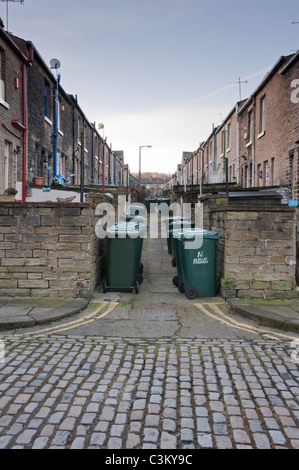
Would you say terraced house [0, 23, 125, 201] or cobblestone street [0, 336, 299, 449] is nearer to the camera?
cobblestone street [0, 336, 299, 449]

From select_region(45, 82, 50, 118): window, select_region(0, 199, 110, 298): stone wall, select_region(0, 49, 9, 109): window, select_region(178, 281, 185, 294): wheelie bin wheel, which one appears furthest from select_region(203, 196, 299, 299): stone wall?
select_region(45, 82, 50, 118): window

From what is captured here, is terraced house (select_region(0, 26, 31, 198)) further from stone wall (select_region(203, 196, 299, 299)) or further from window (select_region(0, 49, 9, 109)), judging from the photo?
stone wall (select_region(203, 196, 299, 299))

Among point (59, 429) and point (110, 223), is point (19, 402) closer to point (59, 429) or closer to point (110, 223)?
point (59, 429)

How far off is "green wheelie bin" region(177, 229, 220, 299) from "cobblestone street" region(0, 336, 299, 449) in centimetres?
236

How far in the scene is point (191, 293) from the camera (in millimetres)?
7168

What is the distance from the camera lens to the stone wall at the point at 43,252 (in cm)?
688

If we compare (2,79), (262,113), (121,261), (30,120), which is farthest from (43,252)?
(262,113)

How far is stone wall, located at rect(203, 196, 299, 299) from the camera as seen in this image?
6961 mm

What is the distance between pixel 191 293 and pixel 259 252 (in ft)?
4.81

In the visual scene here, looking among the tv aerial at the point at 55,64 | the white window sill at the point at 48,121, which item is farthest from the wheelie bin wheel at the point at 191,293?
the tv aerial at the point at 55,64

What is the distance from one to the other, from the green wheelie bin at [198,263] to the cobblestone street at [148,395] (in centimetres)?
236

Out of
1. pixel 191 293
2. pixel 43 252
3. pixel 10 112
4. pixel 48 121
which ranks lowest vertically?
pixel 191 293

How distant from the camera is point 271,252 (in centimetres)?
699

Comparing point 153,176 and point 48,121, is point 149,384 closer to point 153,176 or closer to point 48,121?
point 48,121
